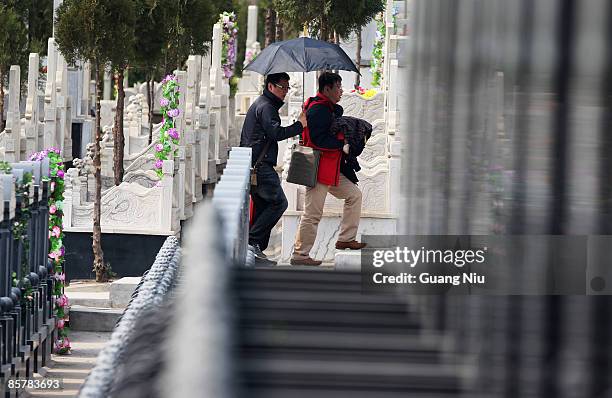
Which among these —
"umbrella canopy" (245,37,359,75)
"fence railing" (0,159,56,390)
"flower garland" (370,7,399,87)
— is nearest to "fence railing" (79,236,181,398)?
"fence railing" (0,159,56,390)

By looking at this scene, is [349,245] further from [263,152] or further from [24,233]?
[24,233]

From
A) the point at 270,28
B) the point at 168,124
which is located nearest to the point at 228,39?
the point at 270,28

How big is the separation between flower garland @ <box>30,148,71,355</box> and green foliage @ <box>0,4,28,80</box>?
16.3 meters

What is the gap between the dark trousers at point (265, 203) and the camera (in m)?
11.2

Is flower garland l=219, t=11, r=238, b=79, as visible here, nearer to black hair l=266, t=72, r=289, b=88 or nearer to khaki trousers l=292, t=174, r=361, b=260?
khaki trousers l=292, t=174, r=361, b=260

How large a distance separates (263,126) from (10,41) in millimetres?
20540

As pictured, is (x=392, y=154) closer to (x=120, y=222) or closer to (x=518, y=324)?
(x=120, y=222)

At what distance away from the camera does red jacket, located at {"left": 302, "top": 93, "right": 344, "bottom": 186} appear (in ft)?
36.8

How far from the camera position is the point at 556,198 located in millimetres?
3678

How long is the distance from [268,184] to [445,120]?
5.83m

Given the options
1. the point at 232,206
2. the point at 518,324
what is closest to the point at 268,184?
the point at 232,206

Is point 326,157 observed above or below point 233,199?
above

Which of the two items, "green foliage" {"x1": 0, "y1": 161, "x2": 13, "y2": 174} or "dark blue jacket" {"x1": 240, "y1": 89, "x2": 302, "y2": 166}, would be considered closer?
"dark blue jacket" {"x1": 240, "y1": 89, "x2": 302, "y2": 166}

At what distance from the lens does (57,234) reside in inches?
556
